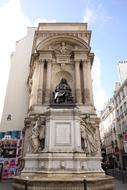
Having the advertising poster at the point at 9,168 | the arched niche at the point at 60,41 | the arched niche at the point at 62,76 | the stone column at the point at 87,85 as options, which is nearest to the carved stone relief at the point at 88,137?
the stone column at the point at 87,85

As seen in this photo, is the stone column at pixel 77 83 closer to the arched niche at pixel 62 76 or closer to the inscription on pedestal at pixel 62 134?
the arched niche at pixel 62 76

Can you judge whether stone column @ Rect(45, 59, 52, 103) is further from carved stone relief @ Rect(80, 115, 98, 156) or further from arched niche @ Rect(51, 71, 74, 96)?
carved stone relief @ Rect(80, 115, 98, 156)

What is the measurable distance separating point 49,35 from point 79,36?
8.69 ft

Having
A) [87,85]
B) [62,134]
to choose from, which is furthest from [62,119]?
[87,85]

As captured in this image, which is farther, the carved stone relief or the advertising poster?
the advertising poster

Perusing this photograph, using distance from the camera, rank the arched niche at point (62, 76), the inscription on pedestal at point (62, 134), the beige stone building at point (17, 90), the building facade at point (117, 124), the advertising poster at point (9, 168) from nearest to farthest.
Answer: the inscription on pedestal at point (62, 134) < the arched niche at point (62, 76) < the advertising poster at point (9, 168) < the beige stone building at point (17, 90) < the building facade at point (117, 124)

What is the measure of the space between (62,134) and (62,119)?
902 mm

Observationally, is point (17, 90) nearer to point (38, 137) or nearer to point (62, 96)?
point (62, 96)

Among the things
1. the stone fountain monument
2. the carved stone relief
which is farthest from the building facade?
the carved stone relief

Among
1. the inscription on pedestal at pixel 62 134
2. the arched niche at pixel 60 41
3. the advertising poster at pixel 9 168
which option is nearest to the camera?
the inscription on pedestal at pixel 62 134

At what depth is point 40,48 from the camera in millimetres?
15211

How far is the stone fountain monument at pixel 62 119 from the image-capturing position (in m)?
9.26

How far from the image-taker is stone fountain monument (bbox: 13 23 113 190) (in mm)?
9258

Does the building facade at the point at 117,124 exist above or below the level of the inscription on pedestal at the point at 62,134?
above
